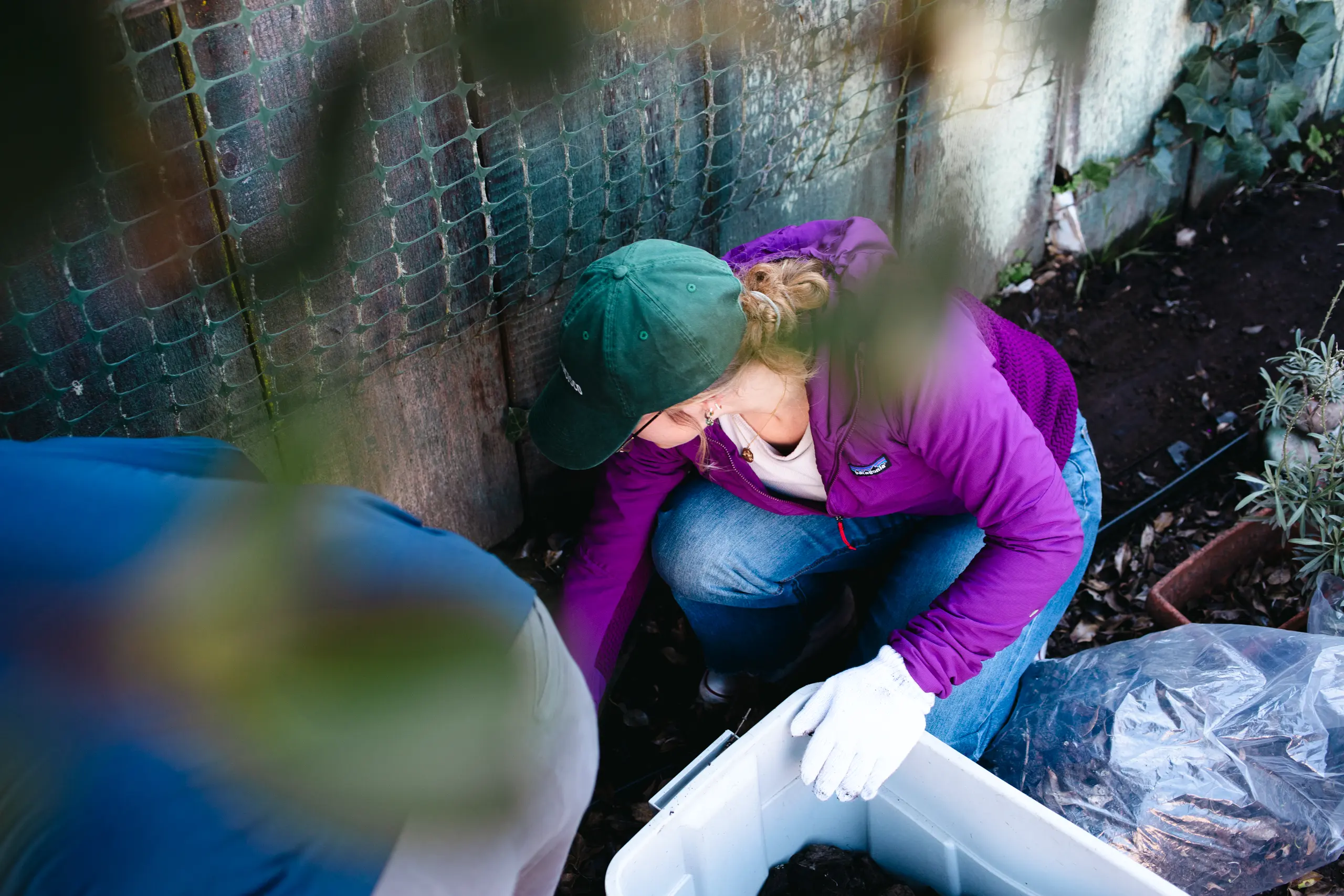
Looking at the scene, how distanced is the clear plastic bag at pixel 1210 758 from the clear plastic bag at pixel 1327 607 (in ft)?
0.50

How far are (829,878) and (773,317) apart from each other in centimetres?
95

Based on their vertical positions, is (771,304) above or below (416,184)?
below

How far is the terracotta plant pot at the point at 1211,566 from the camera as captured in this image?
2.30 meters

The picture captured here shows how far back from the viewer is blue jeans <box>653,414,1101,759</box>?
202 centimetres

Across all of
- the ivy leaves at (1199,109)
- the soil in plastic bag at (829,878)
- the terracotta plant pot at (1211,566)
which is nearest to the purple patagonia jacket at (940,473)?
the soil in plastic bag at (829,878)

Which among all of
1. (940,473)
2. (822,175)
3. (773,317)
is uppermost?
(773,317)

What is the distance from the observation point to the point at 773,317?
5.32 ft

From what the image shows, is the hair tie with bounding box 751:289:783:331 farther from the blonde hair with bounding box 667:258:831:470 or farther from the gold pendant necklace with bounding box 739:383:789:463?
the gold pendant necklace with bounding box 739:383:789:463

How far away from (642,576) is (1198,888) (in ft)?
3.57

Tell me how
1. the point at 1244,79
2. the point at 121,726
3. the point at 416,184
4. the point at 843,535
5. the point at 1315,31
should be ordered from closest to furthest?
the point at 121,726 < the point at 416,184 < the point at 843,535 < the point at 1315,31 < the point at 1244,79

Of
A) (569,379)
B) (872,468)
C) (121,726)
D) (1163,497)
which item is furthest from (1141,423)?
(121,726)

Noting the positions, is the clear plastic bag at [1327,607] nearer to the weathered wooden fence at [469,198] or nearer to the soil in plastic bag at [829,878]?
the soil in plastic bag at [829,878]

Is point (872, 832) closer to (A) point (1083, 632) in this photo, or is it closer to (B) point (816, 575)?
(B) point (816, 575)

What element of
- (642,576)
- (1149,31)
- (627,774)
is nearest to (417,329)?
(642,576)
